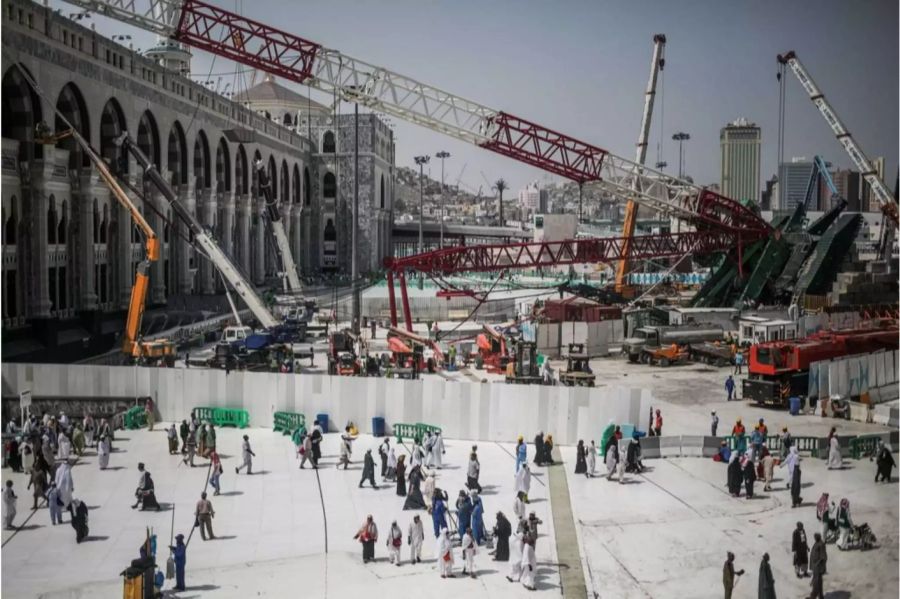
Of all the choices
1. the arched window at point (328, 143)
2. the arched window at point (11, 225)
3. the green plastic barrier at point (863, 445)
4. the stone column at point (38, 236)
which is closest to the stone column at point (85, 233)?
the stone column at point (38, 236)

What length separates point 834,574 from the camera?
11391 millimetres

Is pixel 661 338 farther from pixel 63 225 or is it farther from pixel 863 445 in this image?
pixel 63 225

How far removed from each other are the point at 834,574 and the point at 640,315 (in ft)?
57.5

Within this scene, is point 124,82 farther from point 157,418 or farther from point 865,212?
point 865,212

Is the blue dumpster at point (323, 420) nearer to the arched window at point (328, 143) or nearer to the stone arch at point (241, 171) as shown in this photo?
the stone arch at point (241, 171)

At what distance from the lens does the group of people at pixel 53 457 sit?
39.9ft

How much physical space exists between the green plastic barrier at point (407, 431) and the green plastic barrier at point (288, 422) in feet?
5.78

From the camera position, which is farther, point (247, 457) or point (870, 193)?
point (870, 193)

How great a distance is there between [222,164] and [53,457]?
16.2 metres

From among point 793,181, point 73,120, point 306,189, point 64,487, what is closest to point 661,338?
point 793,181

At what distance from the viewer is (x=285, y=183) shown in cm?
3494

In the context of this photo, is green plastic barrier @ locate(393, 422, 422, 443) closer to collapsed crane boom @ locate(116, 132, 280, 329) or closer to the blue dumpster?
the blue dumpster

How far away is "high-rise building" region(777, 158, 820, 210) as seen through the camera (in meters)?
19.3

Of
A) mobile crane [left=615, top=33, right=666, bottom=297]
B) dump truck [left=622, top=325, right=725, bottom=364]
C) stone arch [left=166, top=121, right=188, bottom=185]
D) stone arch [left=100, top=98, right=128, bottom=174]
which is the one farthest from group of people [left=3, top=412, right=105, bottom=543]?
dump truck [left=622, top=325, right=725, bottom=364]
